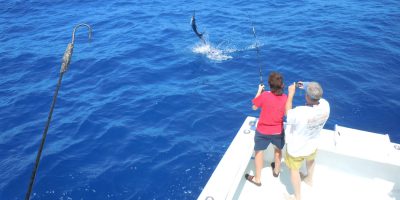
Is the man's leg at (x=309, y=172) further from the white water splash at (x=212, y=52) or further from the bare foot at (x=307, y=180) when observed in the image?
the white water splash at (x=212, y=52)

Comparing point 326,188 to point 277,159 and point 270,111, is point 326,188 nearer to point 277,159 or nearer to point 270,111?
point 277,159

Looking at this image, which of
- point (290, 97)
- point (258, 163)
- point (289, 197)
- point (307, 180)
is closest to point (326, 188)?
point (307, 180)

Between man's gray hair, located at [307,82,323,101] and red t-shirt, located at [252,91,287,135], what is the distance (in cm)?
52

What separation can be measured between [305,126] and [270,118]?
21.6 inches

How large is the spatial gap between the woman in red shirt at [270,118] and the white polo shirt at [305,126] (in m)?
0.20

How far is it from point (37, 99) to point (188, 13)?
29.2 feet

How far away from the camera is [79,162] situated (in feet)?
25.0

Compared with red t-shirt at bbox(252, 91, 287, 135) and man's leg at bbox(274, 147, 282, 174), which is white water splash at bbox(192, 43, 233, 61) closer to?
man's leg at bbox(274, 147, 282, 174)

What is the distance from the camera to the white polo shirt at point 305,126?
433 centimetres

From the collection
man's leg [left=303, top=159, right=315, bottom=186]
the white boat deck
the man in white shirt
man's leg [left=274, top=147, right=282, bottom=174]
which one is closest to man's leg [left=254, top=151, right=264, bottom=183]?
the white boat deck

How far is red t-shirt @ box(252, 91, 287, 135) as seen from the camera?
4703 mm

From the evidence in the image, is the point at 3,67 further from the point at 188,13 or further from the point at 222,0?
the point at 222,0

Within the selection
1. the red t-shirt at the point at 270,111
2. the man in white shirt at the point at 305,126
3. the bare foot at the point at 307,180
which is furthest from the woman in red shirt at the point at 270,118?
the bare foot at the point at 307,180

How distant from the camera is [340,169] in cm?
533
